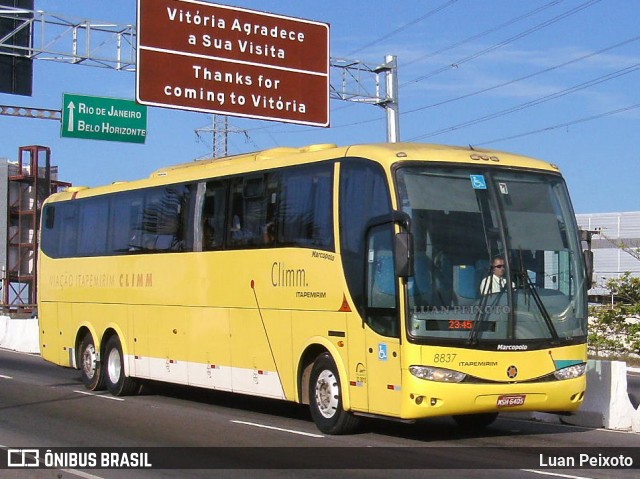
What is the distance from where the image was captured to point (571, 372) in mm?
13000

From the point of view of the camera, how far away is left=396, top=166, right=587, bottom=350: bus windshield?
12320mm

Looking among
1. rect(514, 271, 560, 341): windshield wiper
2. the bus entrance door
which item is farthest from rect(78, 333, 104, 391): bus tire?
rect(514, 271, 560, 341): windshield wiper

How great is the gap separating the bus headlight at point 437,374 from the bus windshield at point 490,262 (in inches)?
13.0

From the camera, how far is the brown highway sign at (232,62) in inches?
882

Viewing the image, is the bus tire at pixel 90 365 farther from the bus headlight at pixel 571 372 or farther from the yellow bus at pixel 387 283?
the bus headlight at pixel 571 372

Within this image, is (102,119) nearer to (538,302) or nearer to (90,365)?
(90,365)

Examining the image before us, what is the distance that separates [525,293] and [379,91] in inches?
618

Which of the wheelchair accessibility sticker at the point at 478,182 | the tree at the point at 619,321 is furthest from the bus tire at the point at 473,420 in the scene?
the tree at the point at 619,321

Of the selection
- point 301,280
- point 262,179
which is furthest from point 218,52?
point 301,280

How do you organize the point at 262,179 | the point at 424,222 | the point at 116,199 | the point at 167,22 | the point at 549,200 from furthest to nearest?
the point at 167,22, the point at 116,199, the point at 262,179, the point at 549,200, the point at 424,222

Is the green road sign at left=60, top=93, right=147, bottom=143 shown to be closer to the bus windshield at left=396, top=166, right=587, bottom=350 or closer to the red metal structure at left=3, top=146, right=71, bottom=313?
the bus windshield at left=396, top=166, right=587, bottom=350

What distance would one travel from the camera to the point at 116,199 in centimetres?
1989

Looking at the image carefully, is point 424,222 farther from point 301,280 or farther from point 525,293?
point 301,280

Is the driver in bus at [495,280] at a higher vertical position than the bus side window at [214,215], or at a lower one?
lower
